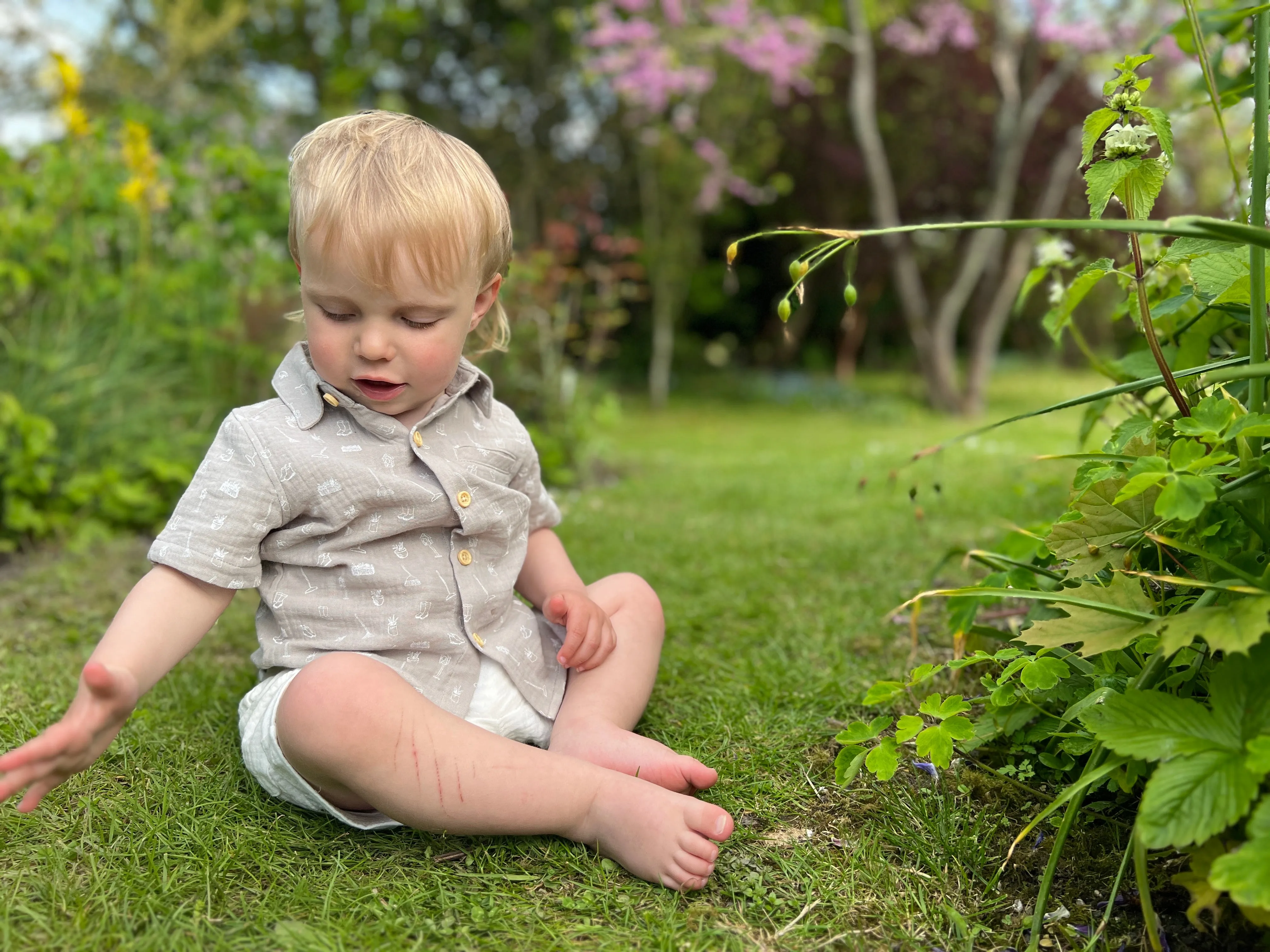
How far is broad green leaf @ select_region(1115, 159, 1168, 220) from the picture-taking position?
1195 mm

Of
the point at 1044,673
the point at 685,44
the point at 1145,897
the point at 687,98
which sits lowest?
the point at 1145,897

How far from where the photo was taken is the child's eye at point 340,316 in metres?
1.37

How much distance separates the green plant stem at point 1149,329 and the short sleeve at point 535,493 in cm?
95

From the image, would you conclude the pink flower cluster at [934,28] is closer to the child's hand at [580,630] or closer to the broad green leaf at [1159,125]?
the broad green leaf at [1159,125]

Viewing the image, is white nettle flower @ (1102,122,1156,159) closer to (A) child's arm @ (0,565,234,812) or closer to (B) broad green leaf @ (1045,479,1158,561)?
(B) broad green leaf @ (1045,479,1158,561)

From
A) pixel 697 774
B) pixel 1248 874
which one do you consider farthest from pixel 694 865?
pixel 1248 874

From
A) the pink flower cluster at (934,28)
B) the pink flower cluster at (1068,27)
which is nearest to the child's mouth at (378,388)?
the pink flower cluster at (1068,27)

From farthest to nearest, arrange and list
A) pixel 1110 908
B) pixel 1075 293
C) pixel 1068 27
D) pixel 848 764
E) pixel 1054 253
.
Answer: pixel 1068 27
pixel 1054 253
pixel 1075 293
pixel 848 764
pixel 1110 908

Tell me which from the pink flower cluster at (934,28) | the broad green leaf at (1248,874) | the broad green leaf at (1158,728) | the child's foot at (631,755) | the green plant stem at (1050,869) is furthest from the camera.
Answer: the pink flower cluster at (934,28)

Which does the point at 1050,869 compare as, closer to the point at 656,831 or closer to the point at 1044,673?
the point at 1044,673

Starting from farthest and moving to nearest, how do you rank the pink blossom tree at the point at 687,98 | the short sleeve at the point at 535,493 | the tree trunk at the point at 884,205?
the pink blossom tree at the point at 687,98
the tree trunk at the point at 884,205
the short sleeve at the point at 535,493

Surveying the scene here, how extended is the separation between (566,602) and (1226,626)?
95cm

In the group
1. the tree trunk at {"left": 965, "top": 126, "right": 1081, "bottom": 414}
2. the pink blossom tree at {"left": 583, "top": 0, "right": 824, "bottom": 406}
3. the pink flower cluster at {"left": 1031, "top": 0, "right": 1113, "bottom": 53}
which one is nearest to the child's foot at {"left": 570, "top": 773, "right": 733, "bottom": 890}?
the tree trunk at {"left": 965, "top": 126, "right": 1081, "bottom": 414}

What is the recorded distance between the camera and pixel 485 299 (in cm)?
158
